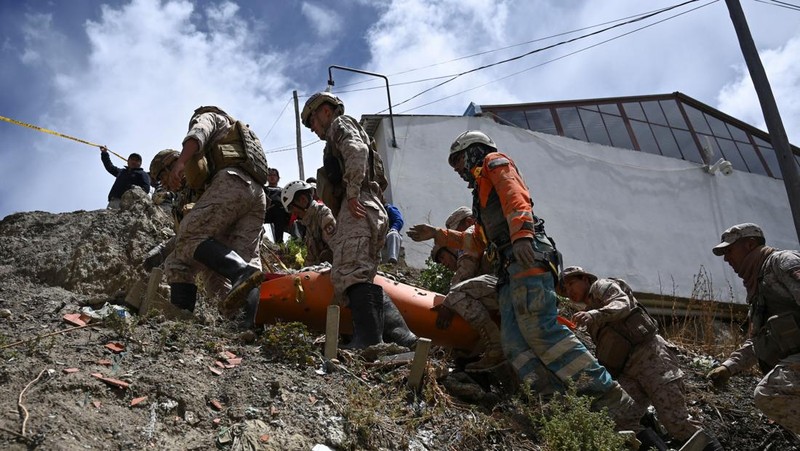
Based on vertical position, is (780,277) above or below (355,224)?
below

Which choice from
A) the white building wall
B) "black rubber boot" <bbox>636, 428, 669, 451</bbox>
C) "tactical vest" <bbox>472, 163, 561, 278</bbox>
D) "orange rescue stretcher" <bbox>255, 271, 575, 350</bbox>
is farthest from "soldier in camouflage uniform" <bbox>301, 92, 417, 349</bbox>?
the white building wall

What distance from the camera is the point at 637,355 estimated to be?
4863 mm

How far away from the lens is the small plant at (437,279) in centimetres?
743

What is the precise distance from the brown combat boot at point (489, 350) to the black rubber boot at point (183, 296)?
1.91 m

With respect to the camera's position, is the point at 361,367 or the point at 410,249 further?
the point at 410,249

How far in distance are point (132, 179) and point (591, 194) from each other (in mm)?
8136

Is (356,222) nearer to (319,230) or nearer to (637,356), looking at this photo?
(319,230)

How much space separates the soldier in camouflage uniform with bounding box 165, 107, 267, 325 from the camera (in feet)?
A: 15.1

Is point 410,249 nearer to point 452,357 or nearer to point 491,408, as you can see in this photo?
point 452,357

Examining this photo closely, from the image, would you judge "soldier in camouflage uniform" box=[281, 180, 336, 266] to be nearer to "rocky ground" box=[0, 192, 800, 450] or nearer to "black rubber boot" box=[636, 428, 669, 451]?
"rocky ground" box=[0, 192, 800, 450]

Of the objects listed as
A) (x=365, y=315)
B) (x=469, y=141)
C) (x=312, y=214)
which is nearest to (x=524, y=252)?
(x=469, y=141)

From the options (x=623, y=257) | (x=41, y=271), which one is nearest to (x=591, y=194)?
(x=623, y=257)

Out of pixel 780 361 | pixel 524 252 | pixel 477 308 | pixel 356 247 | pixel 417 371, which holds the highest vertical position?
pixel 356 247

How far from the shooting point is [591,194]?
1330 cm
